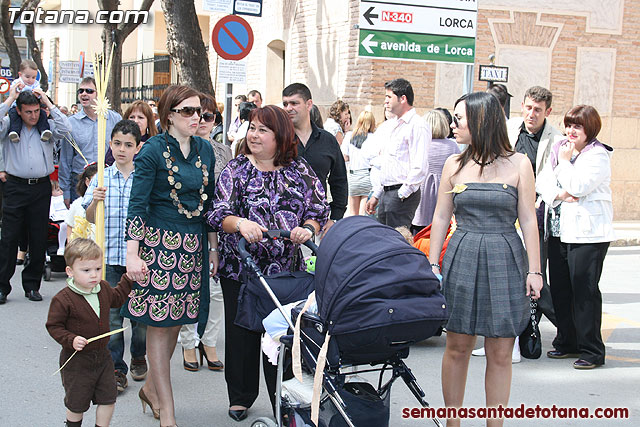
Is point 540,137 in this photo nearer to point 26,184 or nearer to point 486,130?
point 486,130

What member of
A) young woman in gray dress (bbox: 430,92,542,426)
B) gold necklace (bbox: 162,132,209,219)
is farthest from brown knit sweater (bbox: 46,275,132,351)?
young woman in gray dress (bbox: 430,92,542,426)

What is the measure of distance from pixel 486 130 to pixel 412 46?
256 inches

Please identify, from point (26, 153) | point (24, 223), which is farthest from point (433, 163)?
point (24, 223)

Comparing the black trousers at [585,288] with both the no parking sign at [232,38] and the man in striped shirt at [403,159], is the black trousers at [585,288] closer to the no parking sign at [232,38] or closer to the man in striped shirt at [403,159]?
the man in striped shirt at [403,159]

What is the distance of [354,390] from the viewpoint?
4.27 meters

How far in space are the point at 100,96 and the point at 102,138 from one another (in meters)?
0.27

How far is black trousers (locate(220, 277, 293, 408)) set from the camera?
527 cm

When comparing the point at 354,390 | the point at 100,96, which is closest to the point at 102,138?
the point at 100,96

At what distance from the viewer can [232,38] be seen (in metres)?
11.4

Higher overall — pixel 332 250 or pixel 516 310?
pixel 332 250

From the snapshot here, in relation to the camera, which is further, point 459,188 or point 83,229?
point 83,229

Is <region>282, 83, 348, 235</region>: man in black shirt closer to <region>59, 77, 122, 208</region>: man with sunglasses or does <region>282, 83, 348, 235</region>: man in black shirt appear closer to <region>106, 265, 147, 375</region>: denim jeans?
<region>106, 265, 147, 375</region>: denim jeans

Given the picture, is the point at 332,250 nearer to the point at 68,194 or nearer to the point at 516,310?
the point at 516,310

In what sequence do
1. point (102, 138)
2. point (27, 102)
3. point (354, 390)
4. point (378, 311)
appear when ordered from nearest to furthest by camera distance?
point (378, 311) → point (354, 390) → point (102, 138) → point (27, 102)
